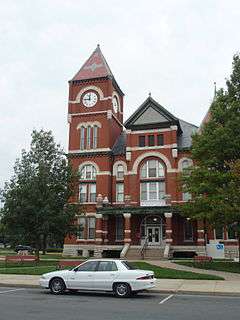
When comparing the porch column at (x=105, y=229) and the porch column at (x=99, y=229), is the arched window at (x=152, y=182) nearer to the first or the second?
the porch column at (x=105, y=229)

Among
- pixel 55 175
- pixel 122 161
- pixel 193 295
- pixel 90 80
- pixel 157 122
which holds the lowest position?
pixel 193 295

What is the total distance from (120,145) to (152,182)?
6.68m

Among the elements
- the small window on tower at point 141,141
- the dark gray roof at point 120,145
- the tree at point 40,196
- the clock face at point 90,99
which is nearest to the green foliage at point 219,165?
the tree at point 40,196

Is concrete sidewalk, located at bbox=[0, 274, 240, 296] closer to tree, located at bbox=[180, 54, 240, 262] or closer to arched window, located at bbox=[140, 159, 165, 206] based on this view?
tree, located at bbox=[180, 54, 240, 262]

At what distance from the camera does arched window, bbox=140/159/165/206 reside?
44125mm

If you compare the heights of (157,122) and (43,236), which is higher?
(157,122)

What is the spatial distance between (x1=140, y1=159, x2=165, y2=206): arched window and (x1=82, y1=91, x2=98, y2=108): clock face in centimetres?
1032

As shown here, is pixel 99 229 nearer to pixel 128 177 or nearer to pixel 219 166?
pixel 128 177

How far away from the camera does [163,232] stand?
43.5 meters

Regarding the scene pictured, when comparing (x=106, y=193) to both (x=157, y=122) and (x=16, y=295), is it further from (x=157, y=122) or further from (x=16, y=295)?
(x=16, y=295)

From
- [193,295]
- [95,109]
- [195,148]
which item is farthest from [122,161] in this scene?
[193,295]

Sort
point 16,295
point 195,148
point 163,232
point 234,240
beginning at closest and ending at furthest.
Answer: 1. point 16,295
2. point 195,148
3. point 234,240
4. point 163,232

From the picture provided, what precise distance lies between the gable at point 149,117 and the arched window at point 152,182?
4.48 m

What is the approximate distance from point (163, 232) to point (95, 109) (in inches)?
656
